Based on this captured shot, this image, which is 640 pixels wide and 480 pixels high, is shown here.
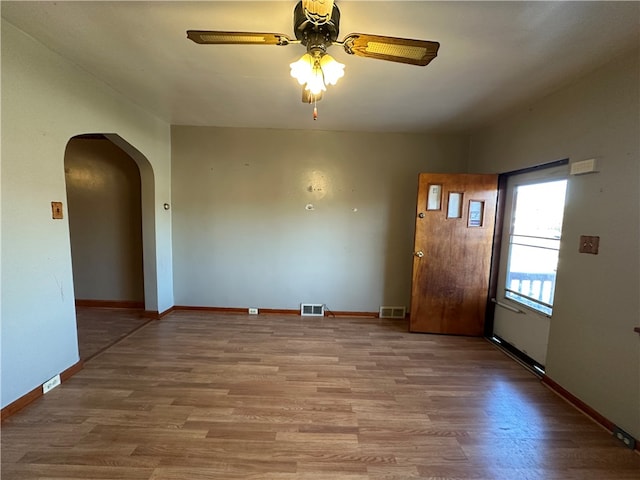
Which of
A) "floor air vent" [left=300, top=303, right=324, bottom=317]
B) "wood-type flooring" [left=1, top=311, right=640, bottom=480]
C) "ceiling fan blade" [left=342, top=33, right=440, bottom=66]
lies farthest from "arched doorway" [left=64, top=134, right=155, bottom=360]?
"ceiling fan blade" [left=342, top=33, right=440, bottom=66]

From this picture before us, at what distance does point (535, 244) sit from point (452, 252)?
781 millimetres

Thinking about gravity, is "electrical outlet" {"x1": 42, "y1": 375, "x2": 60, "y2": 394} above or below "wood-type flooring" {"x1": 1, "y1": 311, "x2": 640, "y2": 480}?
above

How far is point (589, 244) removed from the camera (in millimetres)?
1976

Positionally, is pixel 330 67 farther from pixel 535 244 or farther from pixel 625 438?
pixel 625 438

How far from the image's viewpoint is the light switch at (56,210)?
2.03m

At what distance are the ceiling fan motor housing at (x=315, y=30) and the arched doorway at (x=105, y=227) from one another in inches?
129

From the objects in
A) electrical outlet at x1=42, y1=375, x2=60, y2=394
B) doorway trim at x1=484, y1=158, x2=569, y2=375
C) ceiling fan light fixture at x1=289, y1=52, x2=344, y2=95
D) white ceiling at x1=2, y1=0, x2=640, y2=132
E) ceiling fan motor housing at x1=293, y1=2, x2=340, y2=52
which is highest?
white ceiling at x1=2, y1=0, x2=640, y2=132

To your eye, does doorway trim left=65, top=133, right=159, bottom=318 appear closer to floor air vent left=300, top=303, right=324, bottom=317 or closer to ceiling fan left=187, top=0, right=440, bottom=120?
floor air vent left=300, top=303, right=324, bottom=317

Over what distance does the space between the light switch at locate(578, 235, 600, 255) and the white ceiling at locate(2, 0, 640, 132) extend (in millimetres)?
1232

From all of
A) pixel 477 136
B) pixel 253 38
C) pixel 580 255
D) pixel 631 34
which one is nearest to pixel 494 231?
pixel 580 255

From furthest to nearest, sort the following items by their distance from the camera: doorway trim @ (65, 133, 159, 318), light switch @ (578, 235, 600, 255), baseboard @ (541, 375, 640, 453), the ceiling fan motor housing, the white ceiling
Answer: doorway trim @ (65, 133, 159, 318) < light switch @ (578, 235, 600, 255) < baseboard @ (541, 375, 640, 453) < the white ceiling < the ceiling fan motor housing

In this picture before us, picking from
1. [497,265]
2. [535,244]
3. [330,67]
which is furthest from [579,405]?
[330,67]

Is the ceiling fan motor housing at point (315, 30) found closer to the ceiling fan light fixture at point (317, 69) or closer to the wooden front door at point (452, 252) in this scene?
the ceiling fan light fixture at point (317, 69)

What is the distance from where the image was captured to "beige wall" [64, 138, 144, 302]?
3.69 metres
